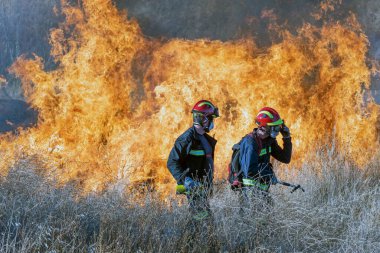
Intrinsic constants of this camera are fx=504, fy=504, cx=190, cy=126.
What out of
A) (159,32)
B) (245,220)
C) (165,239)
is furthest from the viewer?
(159,32)

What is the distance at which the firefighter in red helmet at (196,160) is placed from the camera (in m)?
4.49

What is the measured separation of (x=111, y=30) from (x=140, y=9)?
8.20m

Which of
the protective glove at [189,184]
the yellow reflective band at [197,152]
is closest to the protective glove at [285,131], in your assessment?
the yellow reflective band at [197,152]

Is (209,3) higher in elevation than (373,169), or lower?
higher

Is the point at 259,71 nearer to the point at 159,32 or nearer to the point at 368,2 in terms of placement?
the point at 159,32

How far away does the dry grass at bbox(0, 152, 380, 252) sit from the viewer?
399 centimetres

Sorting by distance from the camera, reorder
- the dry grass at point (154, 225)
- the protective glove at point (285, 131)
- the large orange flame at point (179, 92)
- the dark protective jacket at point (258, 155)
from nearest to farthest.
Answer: the dry grass at point (154, 225) < the dark protective jacket at point (258, 155) < the protective glove at point (285, 131) < the large orange flame at point (179, 92)

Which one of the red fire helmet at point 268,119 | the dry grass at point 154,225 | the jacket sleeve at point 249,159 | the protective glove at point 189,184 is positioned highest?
the red fire helmet at point 268,119

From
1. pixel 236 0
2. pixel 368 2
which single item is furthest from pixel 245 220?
pixel 368 2

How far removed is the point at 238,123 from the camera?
8.77 m

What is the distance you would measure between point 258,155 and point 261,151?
0.25 ft

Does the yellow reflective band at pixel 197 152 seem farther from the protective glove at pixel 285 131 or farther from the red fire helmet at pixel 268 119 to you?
the protective glove at pixel 285 131

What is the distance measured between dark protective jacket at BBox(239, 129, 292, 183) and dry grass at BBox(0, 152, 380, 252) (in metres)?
0.31

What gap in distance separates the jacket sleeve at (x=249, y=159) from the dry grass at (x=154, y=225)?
1.06 feet
